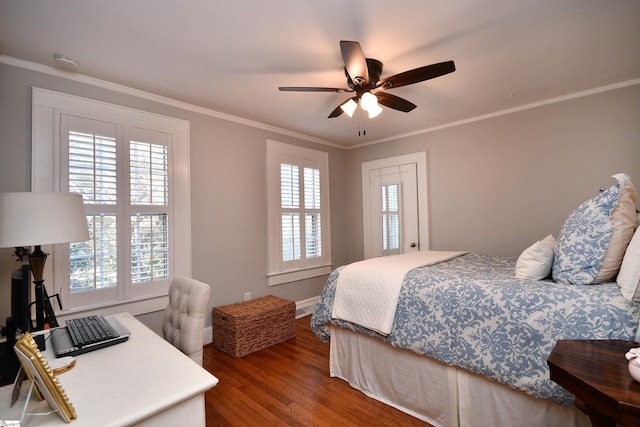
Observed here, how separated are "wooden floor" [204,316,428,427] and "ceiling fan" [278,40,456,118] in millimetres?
2070

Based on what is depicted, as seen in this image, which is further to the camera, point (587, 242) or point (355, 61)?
point (355, 61)

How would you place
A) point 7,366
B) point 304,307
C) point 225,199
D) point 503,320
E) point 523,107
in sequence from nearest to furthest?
point 7,366 → point 503,320 → point 523,107 → point 225,199 → point 304,307

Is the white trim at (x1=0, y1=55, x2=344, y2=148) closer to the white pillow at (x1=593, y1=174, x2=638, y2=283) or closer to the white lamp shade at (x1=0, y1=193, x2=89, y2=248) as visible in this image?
the white lamp shade at (x1=0, y1=193, x2=89, y2=248)

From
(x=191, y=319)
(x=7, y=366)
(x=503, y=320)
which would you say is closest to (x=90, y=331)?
(x=7, y=366)

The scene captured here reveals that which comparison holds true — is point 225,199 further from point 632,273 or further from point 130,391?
point 632,273

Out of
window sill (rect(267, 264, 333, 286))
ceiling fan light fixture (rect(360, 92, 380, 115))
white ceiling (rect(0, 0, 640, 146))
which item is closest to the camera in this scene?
white ceiling (rect(0, 0, 640, 146))

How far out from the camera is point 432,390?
6.18ft

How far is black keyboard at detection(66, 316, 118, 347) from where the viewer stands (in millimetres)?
1340

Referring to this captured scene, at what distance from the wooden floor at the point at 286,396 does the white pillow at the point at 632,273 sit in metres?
1.35

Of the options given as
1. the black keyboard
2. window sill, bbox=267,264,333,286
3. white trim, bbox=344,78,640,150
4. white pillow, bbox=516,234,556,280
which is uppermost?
white trim, bbox=344,78,640,150

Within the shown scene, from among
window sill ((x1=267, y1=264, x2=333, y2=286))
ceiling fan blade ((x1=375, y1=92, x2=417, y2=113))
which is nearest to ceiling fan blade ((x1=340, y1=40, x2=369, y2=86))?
ceiling fan blade ((x1=375, y1=92, x2=417, y2=113))

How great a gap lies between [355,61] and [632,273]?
1.69 meters

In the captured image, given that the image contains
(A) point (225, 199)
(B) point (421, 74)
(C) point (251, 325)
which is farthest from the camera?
(A) point (225, 199)

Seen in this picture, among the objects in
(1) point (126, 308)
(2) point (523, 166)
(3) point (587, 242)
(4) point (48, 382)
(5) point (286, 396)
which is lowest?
(5) point (286, 396)
